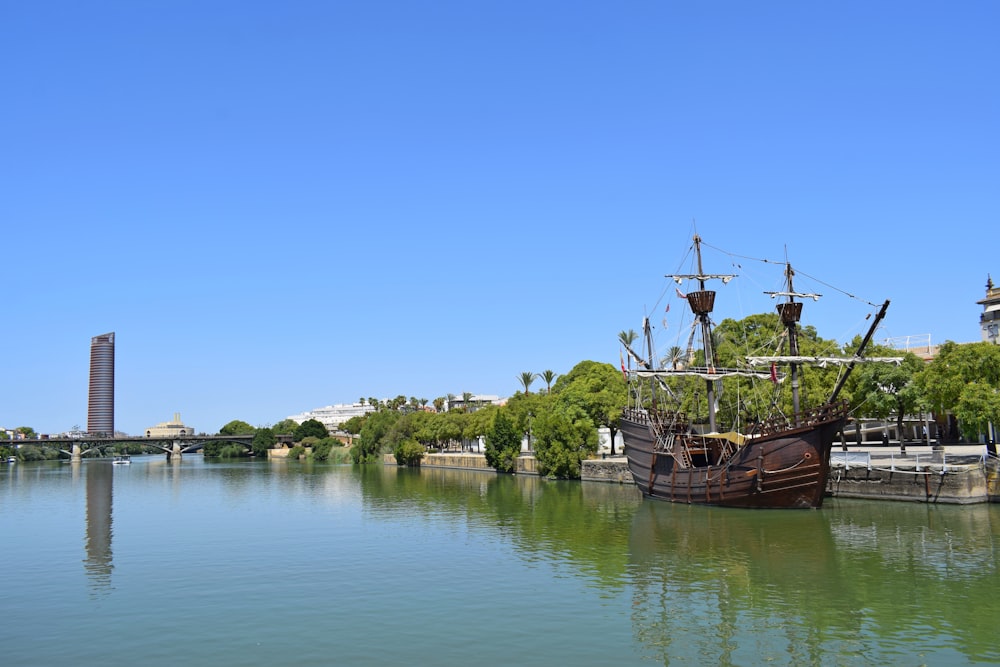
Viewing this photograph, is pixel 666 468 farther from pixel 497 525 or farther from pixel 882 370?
pixel 882 370

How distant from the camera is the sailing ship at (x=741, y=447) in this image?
155ft

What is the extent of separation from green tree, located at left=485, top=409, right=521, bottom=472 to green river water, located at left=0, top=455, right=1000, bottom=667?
148 feet

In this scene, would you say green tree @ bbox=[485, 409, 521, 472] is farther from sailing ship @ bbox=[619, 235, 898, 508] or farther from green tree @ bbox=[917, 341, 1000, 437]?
green tree @ bbox=[917, 341, 1000, 437]

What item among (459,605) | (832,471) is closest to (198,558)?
(459,605)

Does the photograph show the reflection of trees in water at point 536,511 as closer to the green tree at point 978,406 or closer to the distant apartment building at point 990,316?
the green tree at point 978,406

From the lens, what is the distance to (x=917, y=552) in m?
33.2

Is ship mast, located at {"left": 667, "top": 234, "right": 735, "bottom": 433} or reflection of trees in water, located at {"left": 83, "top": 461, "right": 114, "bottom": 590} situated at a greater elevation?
ship mast, located at {"left": 667, "top": 234, "right": 735, "bottom": 433}

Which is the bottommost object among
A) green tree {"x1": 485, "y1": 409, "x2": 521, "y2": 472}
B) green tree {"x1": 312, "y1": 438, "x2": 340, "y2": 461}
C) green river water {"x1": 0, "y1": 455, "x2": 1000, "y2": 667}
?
green tree {"x1": 312, "y1": 438, "x2": 340, "y2": 461}

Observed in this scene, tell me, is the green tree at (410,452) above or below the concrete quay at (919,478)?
below

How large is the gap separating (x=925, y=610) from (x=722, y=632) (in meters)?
6.81

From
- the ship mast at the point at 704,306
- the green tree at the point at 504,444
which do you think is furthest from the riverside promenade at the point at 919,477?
the green tree at the point at 504,444

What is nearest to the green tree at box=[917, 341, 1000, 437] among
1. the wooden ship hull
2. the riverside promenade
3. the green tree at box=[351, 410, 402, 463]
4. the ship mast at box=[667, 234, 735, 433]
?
the riverside promenade

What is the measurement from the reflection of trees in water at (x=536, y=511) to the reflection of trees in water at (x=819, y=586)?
1.84m

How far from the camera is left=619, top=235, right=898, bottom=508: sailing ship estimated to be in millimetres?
47094
